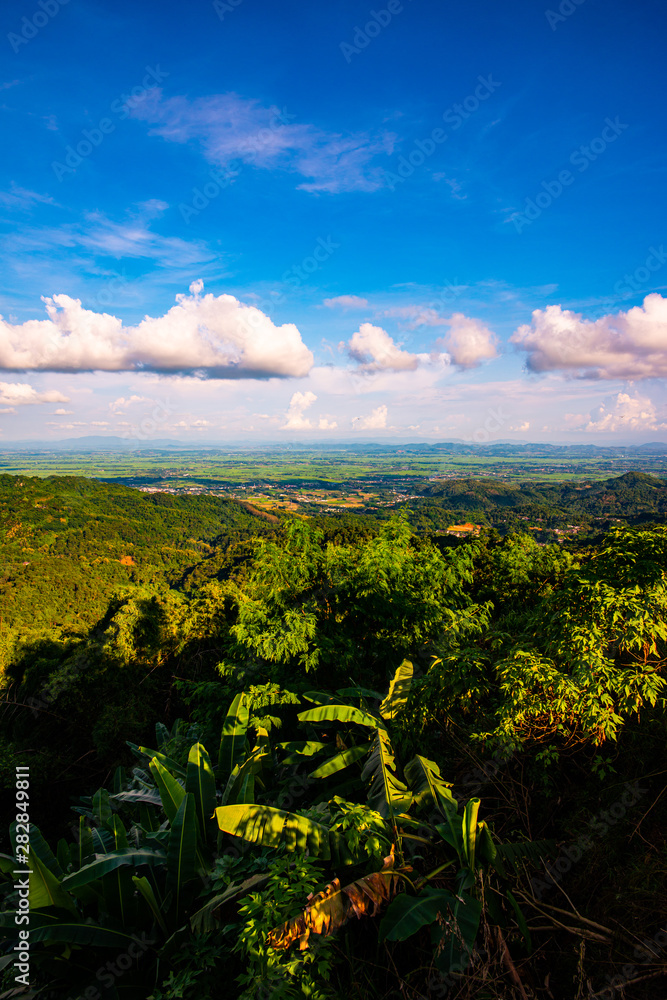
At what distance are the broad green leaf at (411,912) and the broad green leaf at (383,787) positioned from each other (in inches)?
24.5

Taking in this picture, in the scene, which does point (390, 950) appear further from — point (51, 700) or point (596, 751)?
point (51, 700)

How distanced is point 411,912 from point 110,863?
2.60 meters

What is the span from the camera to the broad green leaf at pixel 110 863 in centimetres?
339

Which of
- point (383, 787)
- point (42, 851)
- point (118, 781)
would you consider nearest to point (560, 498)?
point (383, 787)

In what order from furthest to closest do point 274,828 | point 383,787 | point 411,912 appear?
1. point 383,787
2. point 274,828
3. point 411,912

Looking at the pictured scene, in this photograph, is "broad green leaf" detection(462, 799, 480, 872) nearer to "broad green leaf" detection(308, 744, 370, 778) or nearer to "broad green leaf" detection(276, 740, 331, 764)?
"broad green leaf" detection(308, 744, 370, 778)

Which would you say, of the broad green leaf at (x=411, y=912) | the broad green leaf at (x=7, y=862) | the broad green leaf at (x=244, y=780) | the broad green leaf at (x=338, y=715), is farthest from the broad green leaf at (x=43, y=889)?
the broad green leaf at (x=411, y=912)

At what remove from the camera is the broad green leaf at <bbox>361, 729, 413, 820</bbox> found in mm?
4027

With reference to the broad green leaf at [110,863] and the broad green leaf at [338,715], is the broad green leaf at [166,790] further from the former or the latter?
the broad green leaf at [338,715]

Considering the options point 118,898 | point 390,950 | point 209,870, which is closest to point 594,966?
point 390,950

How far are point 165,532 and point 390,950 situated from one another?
89733 mm

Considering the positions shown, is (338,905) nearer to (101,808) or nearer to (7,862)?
(7,862)

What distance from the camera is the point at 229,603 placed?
12828 millimetres

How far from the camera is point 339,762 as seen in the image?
4.78 metres
